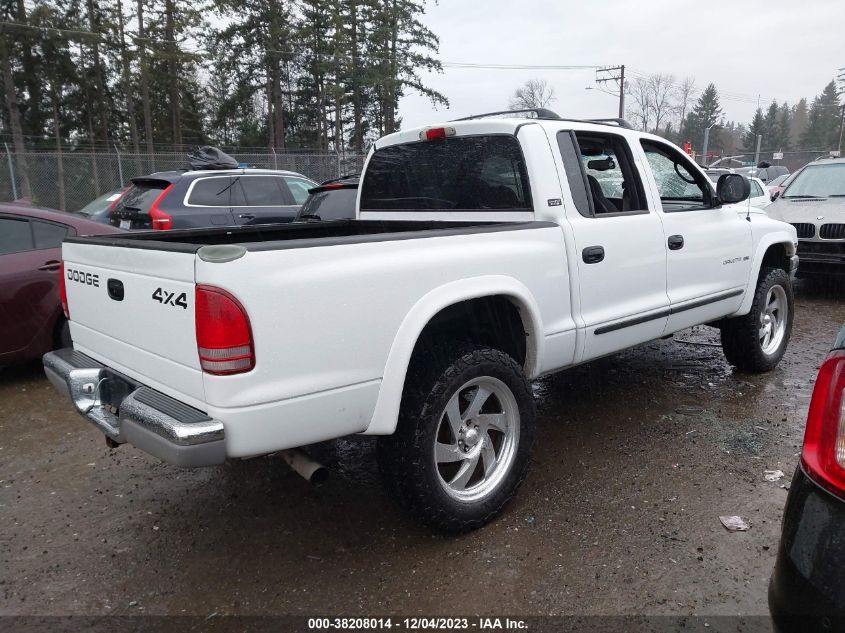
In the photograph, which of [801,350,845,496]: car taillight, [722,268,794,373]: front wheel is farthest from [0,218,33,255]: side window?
[722,268,794,373]: front wheel

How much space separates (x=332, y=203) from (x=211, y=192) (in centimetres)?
304

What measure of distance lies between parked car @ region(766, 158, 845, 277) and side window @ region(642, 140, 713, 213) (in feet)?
15.4

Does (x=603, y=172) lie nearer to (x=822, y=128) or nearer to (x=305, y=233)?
(x=305, y=233)

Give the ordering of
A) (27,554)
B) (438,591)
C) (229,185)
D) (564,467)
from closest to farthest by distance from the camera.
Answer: (438,591) < (27,554) < (564,467) < (229,185)

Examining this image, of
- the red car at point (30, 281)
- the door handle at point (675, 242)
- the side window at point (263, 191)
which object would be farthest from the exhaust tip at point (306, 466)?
the side window at point (263, 191)

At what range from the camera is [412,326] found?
2.54 m

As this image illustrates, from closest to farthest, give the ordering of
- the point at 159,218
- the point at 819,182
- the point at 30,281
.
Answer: the point at 30,281
the point at 159,218
the point at 819,182

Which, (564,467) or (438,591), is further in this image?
(564,467)

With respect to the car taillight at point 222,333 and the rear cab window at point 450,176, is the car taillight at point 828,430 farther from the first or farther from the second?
the rear cab window at point 450,176

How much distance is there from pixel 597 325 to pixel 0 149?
27.6 meters

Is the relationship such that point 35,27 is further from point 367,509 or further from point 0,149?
point 367,509

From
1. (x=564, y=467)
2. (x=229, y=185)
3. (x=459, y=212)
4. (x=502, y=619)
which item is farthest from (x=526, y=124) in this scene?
(x=229, y=185)

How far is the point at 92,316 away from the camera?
293 cm

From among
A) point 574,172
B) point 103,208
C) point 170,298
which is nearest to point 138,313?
point 170,298
